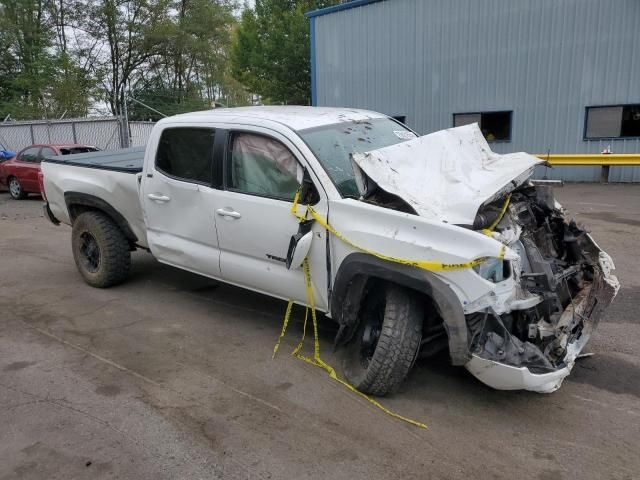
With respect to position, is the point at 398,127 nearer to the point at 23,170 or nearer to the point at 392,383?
the point at 392,383

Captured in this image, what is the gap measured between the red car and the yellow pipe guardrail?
12658mm

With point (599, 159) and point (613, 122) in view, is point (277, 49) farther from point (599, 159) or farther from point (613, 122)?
point (599, 159)

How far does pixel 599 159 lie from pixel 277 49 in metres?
21.8

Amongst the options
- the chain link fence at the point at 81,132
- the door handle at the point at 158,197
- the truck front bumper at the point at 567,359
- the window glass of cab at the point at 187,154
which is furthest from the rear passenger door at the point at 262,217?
the chain link fence at the point at 81,132

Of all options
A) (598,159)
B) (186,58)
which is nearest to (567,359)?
(598,159)

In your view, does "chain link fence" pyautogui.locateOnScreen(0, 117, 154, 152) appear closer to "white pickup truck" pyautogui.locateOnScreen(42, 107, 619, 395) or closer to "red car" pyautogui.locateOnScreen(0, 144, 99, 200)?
"red car" pyautogui.locateOnScreen(0, 144, 99, 200)

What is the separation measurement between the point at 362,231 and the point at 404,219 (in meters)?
0.32

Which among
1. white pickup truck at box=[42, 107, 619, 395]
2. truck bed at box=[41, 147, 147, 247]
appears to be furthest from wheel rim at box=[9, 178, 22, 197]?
white pickup truck at box=[42, 107, 619, 395]

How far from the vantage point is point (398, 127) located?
Answer: 4863 millimetres

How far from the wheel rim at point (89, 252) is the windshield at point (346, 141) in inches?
122

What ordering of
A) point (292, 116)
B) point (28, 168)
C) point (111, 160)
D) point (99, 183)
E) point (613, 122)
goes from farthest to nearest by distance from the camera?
point (613, 122) → point (28, 168) → point (111, 160) → point (99, 183) → point (292, 116)

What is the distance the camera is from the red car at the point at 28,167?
46.2 ft

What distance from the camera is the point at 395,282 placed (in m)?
3.28

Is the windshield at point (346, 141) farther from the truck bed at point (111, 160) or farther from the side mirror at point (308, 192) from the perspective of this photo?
the truck bed at point (111, 160)
